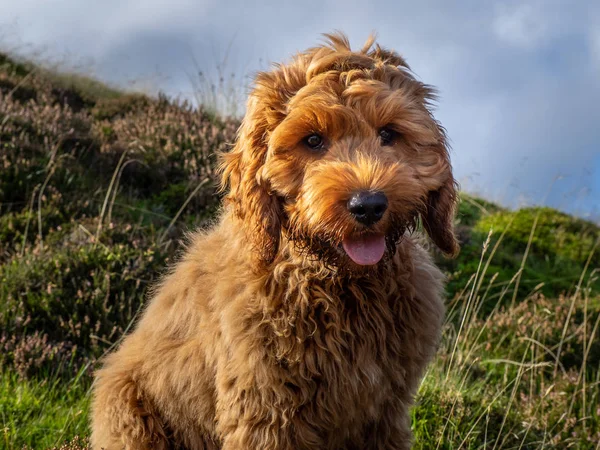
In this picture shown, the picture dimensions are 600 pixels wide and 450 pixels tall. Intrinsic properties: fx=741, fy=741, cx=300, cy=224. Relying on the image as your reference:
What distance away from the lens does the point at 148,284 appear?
6.41 meters

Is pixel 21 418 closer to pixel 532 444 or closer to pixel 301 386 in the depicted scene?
pixel 301 386

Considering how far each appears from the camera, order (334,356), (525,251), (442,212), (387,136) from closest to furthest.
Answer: (387,136), (334,356), (442,212), (525,251)

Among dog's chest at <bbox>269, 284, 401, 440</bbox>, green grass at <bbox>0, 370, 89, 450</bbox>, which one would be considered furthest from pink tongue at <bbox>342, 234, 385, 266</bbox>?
green grass at <bbox>0, 370, 89, 450</bbox>

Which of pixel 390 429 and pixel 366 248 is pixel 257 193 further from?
pixel 390 429

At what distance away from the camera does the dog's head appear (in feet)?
10.2

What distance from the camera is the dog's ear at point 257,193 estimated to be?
135 inches

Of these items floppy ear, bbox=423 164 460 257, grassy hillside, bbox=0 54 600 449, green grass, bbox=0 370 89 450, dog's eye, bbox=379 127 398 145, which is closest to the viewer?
dog's eye, bbox=379 127 398 145

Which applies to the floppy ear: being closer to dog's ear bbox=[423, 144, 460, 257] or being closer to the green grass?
dog's ear bbox=[423, 144, 460, 257]

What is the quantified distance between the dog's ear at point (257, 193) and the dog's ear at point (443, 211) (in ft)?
2.44

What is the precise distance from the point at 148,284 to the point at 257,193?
325 cm

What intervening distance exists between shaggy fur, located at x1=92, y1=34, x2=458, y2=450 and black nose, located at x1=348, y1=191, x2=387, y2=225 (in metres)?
0.04

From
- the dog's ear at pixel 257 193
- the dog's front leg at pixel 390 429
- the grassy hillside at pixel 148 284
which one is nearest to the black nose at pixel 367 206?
the dog's ear at pixel 257 193

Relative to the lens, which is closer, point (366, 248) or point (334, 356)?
point (366, 248)

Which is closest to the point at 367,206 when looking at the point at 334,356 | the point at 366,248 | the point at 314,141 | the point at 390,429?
the point at 366,248
